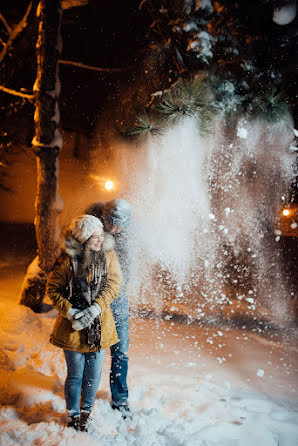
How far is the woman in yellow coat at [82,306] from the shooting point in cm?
210

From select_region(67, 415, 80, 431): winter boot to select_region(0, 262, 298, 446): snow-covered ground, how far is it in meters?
0.04

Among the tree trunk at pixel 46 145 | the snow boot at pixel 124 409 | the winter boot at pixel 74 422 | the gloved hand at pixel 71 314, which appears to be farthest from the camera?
the tree trunk at pixel 46 145

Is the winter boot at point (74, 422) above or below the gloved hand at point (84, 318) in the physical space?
below

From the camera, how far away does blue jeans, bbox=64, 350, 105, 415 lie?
2150 mm

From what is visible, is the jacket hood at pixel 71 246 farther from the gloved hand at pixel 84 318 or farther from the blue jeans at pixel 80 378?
the blue jeans at pixel 80 378

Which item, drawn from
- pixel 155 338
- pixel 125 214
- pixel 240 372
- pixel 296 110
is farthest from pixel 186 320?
pixel 296 110

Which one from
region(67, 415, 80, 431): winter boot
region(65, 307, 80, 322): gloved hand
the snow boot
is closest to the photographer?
region(65, 307, 80, 322): gloved hand

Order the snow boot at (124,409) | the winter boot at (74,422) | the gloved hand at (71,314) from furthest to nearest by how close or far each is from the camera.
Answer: the snow boot at (124,409), the winter boot at (74,422), the gloved hand at (71,314)

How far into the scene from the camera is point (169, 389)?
2.94 m

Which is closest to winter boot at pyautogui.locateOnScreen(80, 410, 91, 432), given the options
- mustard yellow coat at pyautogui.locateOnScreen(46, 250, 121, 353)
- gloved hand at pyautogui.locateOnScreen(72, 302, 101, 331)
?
mustard yellow coat at pyautogui.locateOnScreen(46, 250, 121, 353)

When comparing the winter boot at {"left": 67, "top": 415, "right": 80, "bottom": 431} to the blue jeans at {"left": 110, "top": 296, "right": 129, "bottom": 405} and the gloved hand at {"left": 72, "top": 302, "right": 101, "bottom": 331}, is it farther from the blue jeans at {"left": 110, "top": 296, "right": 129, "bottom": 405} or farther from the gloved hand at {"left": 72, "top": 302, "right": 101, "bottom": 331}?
the gloved hand at {"left": 72, "top": 302, "right": 101, "bottom": 331}

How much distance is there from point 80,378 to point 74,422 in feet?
1.13

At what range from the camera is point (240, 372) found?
3473 millimetres

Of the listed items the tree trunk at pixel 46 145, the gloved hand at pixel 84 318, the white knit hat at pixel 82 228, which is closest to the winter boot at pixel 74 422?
the gloved hand at pixel 84 318
